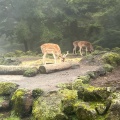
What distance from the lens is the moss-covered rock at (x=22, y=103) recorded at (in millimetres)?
9242

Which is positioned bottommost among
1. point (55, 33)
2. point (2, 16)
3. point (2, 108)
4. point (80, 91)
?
point (2, 108)

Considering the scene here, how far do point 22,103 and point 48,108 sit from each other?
153cm

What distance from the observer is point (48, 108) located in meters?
8.16

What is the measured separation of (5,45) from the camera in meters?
38.0

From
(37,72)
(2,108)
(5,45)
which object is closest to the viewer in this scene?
(2,108)

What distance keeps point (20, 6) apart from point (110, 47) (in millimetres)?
9538

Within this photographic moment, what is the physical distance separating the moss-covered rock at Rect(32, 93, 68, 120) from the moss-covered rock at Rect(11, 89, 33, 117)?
0.35 meters

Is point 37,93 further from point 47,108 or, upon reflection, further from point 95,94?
point 95,94

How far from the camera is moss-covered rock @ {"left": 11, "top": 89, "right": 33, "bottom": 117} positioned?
9242mm

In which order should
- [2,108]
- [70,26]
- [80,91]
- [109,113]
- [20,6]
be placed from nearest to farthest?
1. [109,113]
2. [80,91]
3. [2,108]
4. [20,6]
5. [70,26]

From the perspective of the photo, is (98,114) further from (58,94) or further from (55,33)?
(55,33)

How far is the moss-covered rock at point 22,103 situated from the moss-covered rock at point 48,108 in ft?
1.15

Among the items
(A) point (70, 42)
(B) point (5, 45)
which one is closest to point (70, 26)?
(A) point (70, 42)

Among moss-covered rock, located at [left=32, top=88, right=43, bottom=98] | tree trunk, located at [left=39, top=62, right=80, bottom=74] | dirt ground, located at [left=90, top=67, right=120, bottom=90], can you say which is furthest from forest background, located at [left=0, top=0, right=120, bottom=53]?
moss-covered rock, located at [left=32, top=88, right=43, bottom=98]
